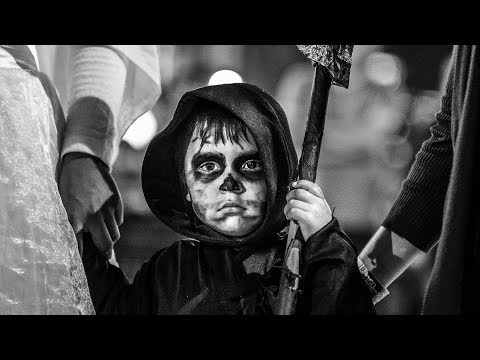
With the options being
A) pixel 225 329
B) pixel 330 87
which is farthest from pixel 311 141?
pixel 225 329

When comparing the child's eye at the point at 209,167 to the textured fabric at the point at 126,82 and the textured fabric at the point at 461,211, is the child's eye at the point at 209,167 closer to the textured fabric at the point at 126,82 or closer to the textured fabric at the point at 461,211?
the textured fabric at the point at 126,82

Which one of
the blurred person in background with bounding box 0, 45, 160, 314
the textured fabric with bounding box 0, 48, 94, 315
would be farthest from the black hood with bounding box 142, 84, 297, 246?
the textured fabric with bounding box 0, 48, 94, 315

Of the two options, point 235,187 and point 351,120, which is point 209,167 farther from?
point 351,120

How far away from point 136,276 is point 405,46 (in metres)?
0.82

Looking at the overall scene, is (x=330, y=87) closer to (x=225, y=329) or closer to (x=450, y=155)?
(x=450, y=155)

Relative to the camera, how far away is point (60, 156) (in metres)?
1.69

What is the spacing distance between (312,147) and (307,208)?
5.6 inches

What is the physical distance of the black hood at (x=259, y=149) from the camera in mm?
1558

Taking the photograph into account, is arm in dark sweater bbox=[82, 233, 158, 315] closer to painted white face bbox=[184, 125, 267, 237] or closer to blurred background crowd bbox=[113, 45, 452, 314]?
blurred background crowd bbox=[113, 45, 452, 314]

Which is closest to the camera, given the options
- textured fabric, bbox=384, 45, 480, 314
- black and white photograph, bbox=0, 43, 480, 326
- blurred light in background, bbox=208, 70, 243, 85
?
textured fabric, bbox=384, 45, 480, 314

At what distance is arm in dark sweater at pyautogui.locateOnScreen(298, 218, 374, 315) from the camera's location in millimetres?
1460

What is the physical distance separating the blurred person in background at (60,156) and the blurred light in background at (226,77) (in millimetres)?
153

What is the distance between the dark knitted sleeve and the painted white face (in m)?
0.32

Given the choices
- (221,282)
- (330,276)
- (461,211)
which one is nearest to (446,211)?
(461,211)
